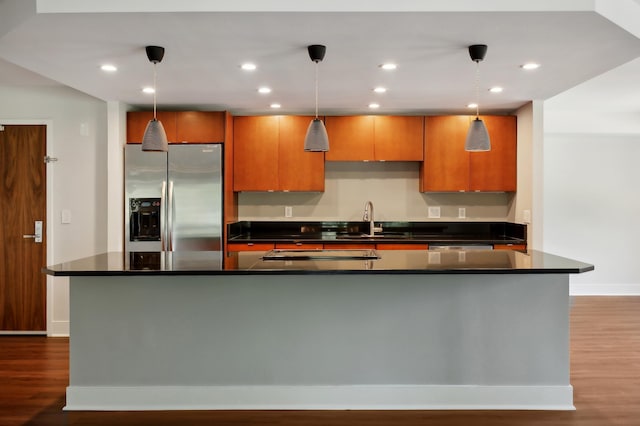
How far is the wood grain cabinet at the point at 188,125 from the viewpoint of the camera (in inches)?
199

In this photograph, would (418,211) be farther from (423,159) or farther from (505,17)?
(505,17)

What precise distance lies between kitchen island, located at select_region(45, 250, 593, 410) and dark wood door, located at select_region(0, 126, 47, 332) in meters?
2.25

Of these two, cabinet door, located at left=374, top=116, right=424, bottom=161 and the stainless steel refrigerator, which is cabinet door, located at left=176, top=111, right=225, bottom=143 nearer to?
the stainless steel refrigerator

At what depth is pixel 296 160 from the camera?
5379 mm

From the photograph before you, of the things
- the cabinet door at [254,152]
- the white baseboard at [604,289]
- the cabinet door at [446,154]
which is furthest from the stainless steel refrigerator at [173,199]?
the white baseboard at [604,289]

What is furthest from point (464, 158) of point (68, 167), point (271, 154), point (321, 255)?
point (68, 167)

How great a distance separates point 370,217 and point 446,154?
1041 millimetres

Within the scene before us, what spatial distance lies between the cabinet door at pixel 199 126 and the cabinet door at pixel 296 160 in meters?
0.64

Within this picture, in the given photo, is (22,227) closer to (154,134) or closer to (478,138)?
(154,134)

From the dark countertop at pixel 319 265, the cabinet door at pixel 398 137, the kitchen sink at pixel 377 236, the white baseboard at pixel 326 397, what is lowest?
the white baseboard at pixel 326 397

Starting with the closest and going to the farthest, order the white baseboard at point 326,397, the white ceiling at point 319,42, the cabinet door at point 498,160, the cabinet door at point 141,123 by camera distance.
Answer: the white ceiling at point 319,42, the white baseboard at point 326,397, the cabinet door at point 141,123, the cabinet door at point 498,160

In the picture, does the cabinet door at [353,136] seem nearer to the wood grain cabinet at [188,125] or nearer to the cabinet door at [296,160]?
Result: the cabinet door at [296,160]

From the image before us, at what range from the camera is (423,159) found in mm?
5398

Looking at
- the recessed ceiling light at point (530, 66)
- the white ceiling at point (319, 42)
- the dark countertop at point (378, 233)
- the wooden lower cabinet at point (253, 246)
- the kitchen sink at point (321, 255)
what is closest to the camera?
the white ceiling at point (319, 42)
